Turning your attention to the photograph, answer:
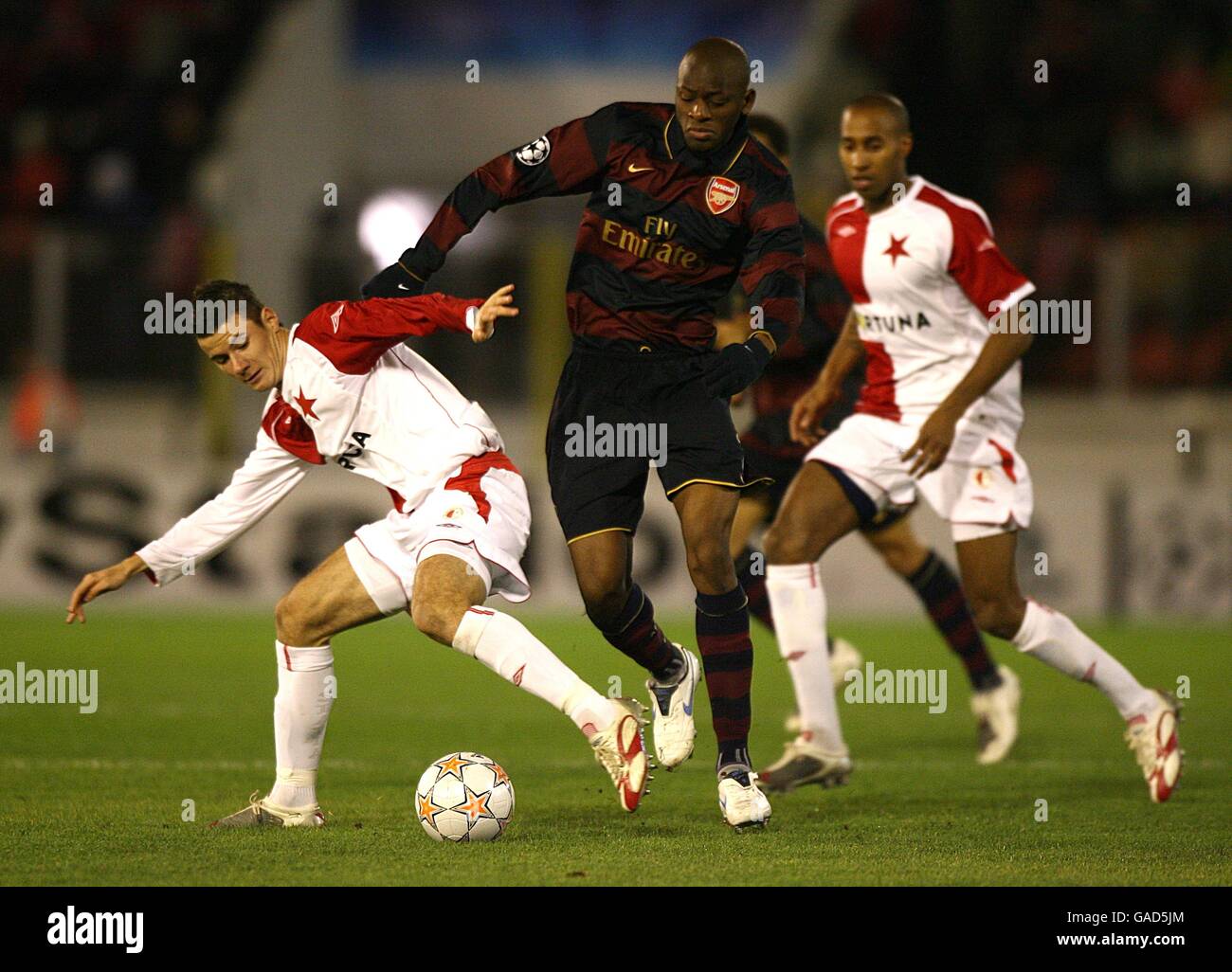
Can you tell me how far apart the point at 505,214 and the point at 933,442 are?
9.61 metres

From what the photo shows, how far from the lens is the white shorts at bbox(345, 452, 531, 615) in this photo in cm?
564

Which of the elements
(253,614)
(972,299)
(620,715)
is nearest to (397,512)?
(620,715)

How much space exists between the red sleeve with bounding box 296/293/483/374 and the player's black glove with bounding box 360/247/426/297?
2.7 inches

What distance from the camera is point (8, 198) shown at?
1748 centimetres

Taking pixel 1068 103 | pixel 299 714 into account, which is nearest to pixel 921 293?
pixel 299 714

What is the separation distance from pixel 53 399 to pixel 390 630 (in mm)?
2916
